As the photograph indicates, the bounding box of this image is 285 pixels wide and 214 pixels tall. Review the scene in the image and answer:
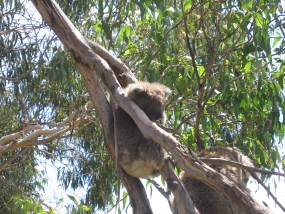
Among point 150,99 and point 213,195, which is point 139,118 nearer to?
point 150,99

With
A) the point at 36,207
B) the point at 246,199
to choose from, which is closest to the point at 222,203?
the point at 36,207

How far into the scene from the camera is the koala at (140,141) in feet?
12.4

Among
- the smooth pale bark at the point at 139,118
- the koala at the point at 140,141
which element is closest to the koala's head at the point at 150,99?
the koala at the point at 140,141

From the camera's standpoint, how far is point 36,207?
3.46m

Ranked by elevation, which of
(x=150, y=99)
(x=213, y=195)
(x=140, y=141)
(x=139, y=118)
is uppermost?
(x=150, y=99)

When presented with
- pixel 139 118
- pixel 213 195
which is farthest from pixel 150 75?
pixel 139 118

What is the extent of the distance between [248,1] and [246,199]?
2.31m

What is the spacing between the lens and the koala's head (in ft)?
13.3

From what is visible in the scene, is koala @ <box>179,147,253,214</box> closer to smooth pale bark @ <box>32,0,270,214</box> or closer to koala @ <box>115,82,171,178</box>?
koala @ <box>115,82,171,178</box>

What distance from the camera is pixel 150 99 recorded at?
4.24 m

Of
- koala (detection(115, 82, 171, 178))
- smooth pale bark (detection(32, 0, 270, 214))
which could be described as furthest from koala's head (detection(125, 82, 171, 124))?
smooth pale bark (detection(32, 0, 270, 214))

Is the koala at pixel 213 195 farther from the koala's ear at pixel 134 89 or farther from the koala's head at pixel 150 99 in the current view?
the koala's ear at pixel 134 89

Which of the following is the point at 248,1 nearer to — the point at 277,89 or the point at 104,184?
the point at 277,89

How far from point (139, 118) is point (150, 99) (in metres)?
1.43
